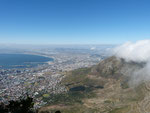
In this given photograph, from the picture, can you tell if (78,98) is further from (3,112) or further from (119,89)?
(3,112)

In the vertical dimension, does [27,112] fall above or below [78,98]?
above

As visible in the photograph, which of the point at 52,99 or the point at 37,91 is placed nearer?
the point at 52,99

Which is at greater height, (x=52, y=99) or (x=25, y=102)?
(x=25, y=102)

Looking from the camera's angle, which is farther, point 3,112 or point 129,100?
point 129,100

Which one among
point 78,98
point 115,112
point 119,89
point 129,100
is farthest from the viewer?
point 119,89

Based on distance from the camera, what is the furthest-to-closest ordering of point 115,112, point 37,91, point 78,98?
point 37,91
point 78,98
point 115,112

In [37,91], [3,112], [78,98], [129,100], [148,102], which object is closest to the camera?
[3,112]

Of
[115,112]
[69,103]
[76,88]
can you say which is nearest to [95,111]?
[115,112]

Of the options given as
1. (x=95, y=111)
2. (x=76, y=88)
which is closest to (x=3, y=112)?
(x=95, y=111)

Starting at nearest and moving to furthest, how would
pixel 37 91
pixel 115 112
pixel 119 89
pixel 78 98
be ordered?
pixel 115 112 < pixel 78 98 < pixel 37 91 < pixel 119 89
